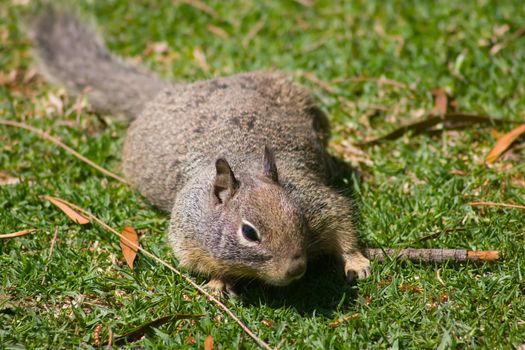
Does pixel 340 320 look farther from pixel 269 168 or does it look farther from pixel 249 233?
pixel 269 168

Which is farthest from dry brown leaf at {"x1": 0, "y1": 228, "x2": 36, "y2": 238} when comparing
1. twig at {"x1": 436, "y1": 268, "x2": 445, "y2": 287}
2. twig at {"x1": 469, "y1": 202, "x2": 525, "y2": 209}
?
twig at {"x1": 469, "y1": 202, "x2": 525, "y2": 209}

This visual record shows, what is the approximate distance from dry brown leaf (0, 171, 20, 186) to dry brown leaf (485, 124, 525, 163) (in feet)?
12.8

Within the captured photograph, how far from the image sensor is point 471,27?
7000mm

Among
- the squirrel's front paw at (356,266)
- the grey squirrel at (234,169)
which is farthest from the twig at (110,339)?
the squirrel's front paw at (356,266)

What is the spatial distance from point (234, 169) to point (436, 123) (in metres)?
2.23

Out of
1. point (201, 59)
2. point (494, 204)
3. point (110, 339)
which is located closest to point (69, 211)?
point (110, 339)

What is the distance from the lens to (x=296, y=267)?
12.7ft

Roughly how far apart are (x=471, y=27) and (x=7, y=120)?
4.73m

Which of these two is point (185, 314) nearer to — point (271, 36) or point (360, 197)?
point (360, 197)

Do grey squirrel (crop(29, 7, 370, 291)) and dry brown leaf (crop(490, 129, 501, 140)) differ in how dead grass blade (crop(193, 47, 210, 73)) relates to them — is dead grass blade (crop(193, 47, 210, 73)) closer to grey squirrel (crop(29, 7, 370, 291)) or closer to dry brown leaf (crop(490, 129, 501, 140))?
grey squirrel (crop(29, 7, 370, 291))

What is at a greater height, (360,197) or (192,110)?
(192,110)

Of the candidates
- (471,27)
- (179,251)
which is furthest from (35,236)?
(471,27)

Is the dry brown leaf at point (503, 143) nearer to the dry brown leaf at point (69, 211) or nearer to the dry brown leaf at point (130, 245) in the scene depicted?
the dry brown leaf at point (130, 245)

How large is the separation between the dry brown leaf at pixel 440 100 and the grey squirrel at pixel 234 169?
3.62 ft
